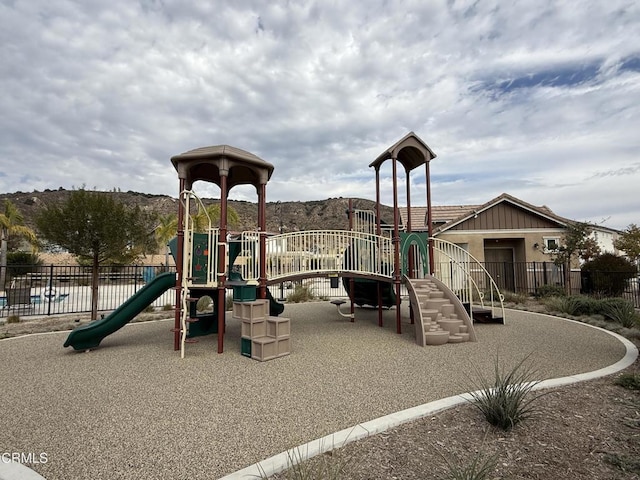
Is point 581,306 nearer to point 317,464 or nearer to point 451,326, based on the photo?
point 451,326

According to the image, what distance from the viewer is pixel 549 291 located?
1580 centimetres

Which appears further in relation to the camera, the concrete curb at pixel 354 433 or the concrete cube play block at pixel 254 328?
the concrete cube play block at pixel 254 328

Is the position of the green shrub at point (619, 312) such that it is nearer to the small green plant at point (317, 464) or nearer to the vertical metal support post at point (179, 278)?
the small green plant at point (317, 464)

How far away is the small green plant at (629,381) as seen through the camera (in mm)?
4488

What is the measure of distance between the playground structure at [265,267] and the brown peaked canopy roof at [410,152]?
0.03 m

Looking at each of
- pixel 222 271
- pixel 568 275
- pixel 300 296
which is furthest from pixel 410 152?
pixel 568 275

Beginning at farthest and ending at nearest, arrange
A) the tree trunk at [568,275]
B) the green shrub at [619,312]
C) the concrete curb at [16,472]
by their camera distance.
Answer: the tree trunk at [568,275]
the green shrub at [619,312]
the concrete curb at [16,472]

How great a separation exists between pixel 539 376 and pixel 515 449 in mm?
2544

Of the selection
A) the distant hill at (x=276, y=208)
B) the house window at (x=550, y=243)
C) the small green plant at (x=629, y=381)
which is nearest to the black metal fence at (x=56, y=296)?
the small green plant at (x=629, y=381)

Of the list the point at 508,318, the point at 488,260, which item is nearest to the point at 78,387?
the point at 508,318

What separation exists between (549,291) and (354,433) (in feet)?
52.4

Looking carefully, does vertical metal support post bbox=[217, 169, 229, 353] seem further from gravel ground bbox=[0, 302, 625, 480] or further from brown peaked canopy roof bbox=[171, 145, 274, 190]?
gravel ground bbox=[0, 302, 625, 480]

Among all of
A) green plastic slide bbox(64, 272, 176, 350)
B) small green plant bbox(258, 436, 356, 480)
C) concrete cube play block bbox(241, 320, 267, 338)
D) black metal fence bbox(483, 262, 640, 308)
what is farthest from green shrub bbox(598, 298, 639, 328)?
green plastic slide bbox(64, 272, 176, 350)

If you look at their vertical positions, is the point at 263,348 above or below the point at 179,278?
below
